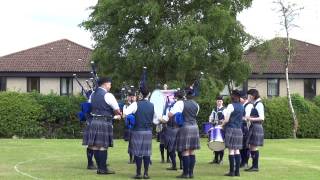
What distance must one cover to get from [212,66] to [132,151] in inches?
741

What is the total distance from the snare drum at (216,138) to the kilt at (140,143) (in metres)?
1.82

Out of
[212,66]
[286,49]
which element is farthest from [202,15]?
[286,49]

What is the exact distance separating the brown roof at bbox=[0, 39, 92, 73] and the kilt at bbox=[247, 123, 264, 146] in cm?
2937

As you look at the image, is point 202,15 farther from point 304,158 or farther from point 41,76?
point 41,76

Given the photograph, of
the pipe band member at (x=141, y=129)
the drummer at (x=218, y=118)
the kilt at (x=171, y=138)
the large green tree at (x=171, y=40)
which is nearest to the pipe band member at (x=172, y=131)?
the kilt at (x=171, y=138)

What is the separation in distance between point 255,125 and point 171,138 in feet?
7.13

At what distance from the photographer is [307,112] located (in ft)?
114

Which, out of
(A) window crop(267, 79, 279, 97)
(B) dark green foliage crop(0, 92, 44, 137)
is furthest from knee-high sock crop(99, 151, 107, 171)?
(A) window crop(267, 79, 279, 97)

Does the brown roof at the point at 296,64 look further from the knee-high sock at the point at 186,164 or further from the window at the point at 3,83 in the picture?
the knee-high sock at the point at 186,164

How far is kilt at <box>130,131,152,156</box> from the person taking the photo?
13086 millimetres

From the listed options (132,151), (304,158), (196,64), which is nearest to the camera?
(132,151)

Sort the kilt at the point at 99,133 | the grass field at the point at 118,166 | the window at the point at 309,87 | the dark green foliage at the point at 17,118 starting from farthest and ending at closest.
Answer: the window at the point at 309,87
the dark green foliage at the point at 17,118
the grass field at the point at 118,166
the kilt at the point at 99,133

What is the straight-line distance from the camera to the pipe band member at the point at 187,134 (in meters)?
13.5

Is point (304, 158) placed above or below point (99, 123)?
below
